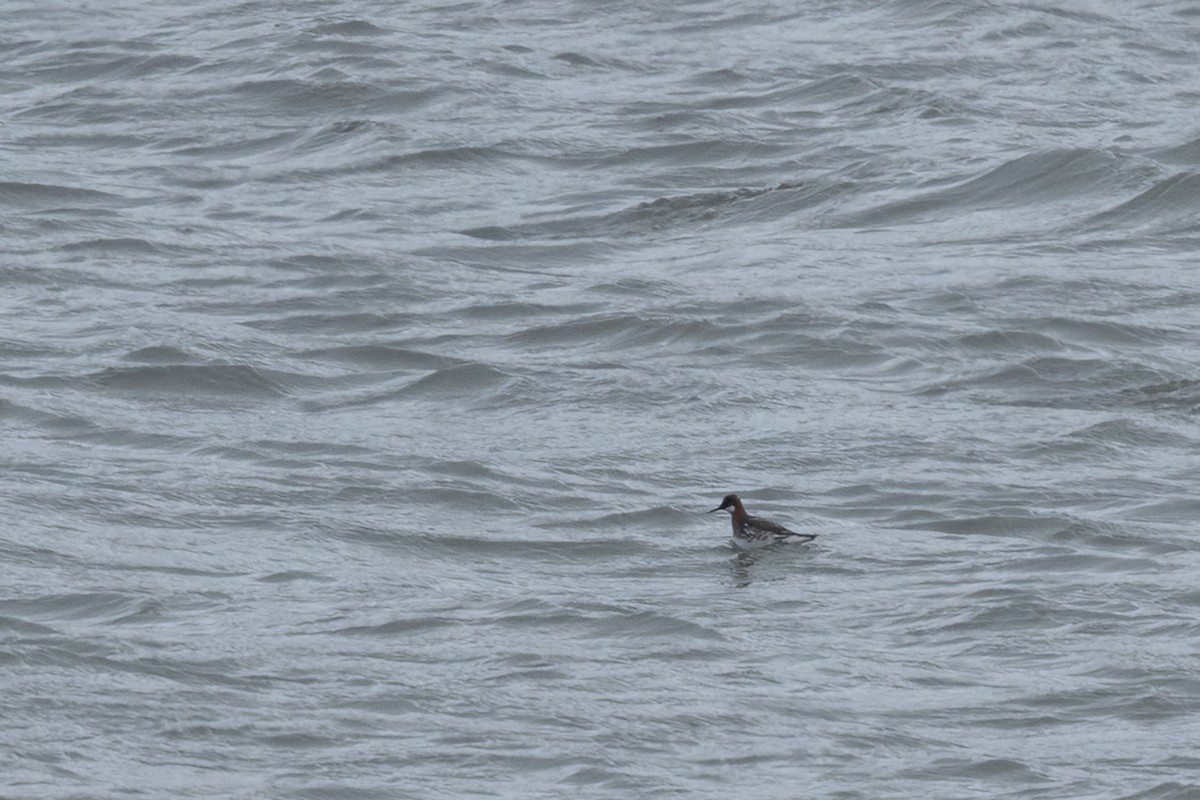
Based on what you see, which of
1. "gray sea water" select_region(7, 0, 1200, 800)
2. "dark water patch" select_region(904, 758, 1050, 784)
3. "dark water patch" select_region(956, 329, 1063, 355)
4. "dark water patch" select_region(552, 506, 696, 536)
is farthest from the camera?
"dark water patch" select_region(956, 329, 1063, 355)

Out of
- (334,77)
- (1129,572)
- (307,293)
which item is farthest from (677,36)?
(1129,572)

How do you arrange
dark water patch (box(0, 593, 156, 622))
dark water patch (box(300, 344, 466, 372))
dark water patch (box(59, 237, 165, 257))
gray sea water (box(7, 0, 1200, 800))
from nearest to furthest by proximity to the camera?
gray sea water (box(7, 0, 1200, 800))
dark water patch (box(0, 593, 156, 622))
dark water patch (box(300, 344, 466, 372))
dark water patch (box(59, 237, 165, 257))

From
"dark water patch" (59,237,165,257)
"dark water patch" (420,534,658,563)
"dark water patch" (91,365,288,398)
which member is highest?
"dark water patch" (59,237,165,257)

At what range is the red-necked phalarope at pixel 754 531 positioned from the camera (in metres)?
11.1

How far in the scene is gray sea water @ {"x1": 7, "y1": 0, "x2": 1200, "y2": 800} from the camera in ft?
30.8

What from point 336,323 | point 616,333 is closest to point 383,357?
point 336,323

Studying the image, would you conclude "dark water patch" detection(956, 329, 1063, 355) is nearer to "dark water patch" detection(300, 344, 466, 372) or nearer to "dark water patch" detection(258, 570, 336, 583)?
"dark water patch" detection(300, 344, 466, 372)

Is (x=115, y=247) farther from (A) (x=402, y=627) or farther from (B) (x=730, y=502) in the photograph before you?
(A) (x=402, y=627)

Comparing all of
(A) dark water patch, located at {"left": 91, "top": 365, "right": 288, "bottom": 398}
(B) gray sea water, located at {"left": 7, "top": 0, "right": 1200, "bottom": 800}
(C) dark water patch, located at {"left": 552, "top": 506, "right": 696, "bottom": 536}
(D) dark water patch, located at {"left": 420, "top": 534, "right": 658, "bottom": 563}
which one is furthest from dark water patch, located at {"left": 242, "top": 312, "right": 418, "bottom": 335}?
(D) dark water patch, located at {"left": 420, "top": 534, "right": 658, "bottom": 563}

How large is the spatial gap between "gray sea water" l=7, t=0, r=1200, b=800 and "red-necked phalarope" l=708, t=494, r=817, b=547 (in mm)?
88

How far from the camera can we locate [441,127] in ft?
64.0

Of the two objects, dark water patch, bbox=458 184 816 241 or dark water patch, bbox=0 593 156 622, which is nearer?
dark water patch, bbox=0 593 156 622

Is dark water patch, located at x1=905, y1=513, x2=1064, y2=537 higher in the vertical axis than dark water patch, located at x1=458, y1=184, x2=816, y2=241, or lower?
lower

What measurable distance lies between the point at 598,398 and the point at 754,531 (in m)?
2.84
